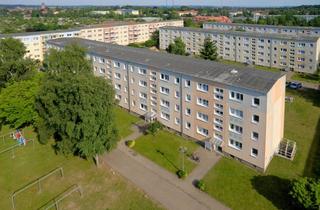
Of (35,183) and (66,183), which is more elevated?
(35,183)

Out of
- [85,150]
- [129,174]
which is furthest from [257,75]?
[85,150]

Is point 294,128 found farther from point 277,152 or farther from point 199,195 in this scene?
point 199,195

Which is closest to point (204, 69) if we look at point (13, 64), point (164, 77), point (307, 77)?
point (164, 77)

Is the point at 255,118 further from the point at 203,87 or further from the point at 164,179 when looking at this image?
the point at 164,179

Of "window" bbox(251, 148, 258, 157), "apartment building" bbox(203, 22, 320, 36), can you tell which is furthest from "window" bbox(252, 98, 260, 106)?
"apartment building" bbox(203, 22, 320, 36)

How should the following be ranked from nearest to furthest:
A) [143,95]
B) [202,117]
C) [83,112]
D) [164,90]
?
[83,112], [202,117], [164,90], [143,95]

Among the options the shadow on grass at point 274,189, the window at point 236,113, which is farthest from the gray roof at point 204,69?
the shadow on grass at point 274,189

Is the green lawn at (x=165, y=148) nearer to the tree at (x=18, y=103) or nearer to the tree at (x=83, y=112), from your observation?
the tree at (x=83, y=112)
